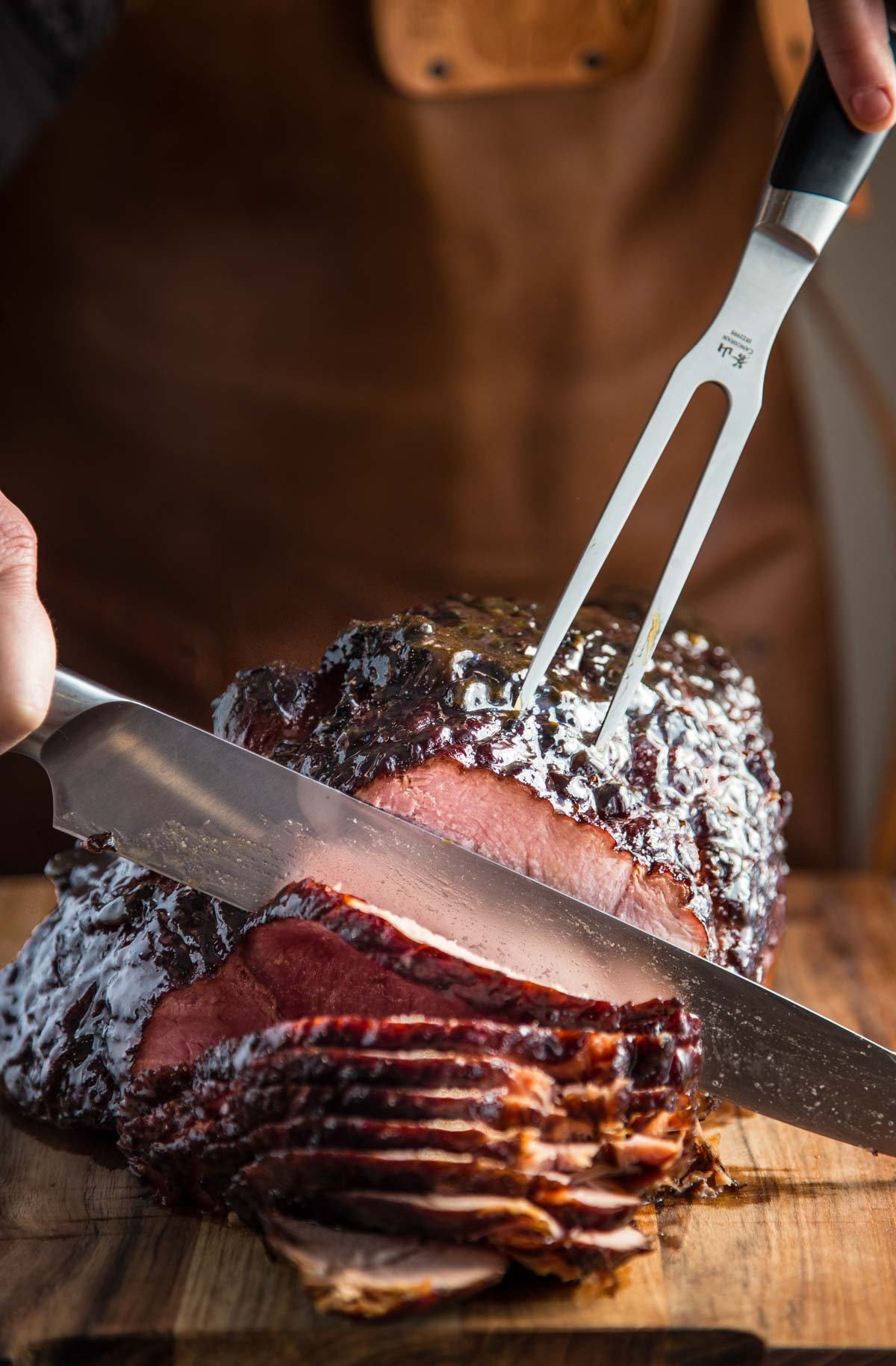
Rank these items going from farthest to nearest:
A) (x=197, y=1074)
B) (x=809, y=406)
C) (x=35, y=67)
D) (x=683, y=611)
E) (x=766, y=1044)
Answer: (x=809, y=406)
(x=35, y=67)
(x=683, y=611)
(x=766, y=1044)
(x=197, y=1074)

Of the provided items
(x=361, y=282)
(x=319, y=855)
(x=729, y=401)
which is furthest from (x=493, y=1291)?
(x=361, y=282)

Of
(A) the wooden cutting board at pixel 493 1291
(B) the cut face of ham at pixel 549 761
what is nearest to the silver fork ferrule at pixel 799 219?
(B) the cut face of ham at pixel 549 761

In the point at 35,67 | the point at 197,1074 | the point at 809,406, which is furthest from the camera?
the point at 809,406

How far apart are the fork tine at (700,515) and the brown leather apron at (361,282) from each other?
2.89ft

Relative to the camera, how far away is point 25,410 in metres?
2.84

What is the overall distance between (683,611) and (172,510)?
1.07m

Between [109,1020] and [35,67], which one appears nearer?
[109,1020]

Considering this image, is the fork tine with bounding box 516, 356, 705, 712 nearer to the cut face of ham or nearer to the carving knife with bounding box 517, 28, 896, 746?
the carving knife with bounding box 517, 28, 896, 746

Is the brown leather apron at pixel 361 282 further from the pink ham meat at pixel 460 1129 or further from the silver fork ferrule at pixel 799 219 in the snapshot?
the pink ham meat at pixel 460 1129

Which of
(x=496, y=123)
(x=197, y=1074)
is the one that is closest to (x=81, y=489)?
(x=496, y=123)

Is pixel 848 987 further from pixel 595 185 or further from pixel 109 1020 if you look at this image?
pixel 595 185

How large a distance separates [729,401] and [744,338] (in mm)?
82

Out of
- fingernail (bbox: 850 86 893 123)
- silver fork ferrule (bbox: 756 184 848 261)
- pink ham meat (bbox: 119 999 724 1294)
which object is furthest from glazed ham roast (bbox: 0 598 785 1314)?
fingernail (bbox: 850 86 893 123)

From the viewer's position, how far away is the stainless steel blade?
5.04 ft
